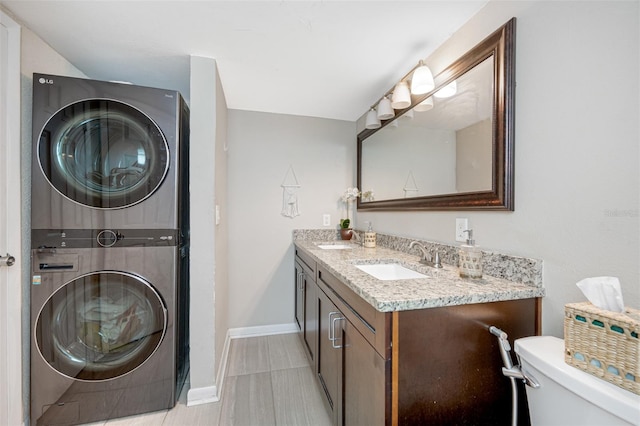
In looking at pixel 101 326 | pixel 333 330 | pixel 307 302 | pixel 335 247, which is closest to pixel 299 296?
pixel 307 302

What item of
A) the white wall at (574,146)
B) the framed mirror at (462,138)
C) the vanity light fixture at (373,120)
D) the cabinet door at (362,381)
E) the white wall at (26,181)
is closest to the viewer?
the white wall at (574,146)

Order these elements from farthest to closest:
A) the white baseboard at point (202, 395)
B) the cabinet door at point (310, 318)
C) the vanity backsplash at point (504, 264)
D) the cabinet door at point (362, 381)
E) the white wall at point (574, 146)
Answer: the cabinet door at point (310, 318)
the white baseboard at point (202, 395)
the vanity backsplash at point (504, 264)
the cabinet door at point (362, 381)
the white wall at point (574, 146)

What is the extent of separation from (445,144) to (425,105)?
0.31 m

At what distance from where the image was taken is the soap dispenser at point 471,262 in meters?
1.04

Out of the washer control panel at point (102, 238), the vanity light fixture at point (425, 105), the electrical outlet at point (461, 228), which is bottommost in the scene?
the washer control panel at point (102, 238)

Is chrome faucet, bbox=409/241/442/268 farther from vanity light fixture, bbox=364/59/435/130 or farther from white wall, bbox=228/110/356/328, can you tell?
white wall, bbox=228/110/356/328

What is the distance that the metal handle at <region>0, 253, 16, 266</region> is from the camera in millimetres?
1164

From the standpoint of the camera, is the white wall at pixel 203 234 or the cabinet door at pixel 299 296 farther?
the cabinet door at pixel 299 296

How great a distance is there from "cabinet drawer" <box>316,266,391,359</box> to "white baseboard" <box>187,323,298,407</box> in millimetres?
1018

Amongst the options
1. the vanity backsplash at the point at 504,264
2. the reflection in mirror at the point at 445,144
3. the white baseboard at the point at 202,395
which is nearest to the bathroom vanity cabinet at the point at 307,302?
the white baseboard at the point at 202,395

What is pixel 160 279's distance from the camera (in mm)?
1392

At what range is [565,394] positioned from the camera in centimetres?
64

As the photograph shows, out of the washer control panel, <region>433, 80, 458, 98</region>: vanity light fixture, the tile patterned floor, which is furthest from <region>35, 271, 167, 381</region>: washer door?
<region>433, 80, 458, 98</region>: vanity light fixture

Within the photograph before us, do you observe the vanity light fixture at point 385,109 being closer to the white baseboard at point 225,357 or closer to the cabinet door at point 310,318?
the cabinet door at point 310,318
